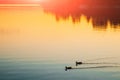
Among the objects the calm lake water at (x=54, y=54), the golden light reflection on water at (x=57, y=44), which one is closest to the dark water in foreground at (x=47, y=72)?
the calm lake water at (x=54, y=54)

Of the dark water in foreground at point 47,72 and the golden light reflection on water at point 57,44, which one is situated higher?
the golden light reflection on water at point 57,44

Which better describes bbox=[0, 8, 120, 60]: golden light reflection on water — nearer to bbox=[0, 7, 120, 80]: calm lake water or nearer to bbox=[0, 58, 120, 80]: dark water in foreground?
bbox=[0, 7, 120, 80]: calm lake water

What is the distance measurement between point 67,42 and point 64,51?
7.70 feet

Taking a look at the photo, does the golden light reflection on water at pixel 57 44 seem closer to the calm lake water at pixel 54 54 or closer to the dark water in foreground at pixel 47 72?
the calm lake water at pixel 54 54

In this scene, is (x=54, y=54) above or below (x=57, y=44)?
below

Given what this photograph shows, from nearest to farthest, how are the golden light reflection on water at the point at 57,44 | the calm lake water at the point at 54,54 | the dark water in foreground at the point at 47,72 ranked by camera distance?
the dark water in foreground at the point at 47,72
the calm lake water at the point at 54,54
the golden light reflection on water at the point at 57,44

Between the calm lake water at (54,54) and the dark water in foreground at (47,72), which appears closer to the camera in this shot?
the dark water in foreground at (47,72)

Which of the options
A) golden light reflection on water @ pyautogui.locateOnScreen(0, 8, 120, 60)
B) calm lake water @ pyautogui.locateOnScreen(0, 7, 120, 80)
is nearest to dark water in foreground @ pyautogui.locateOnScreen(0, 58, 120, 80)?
calm lake water @ pyautogui.locateOnScreen(0, 7, 120, 80)

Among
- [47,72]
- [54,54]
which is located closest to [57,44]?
[54,54]

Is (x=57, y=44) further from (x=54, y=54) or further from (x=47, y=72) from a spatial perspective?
(x=47, y=72)

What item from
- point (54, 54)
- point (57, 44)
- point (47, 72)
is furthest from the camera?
point (57, 44)

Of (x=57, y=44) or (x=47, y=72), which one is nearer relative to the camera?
(x=47, y=72)

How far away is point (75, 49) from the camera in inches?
565

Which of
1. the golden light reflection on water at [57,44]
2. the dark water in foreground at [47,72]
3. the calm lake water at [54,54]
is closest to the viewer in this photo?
the dark water in foreground at [47,72]
